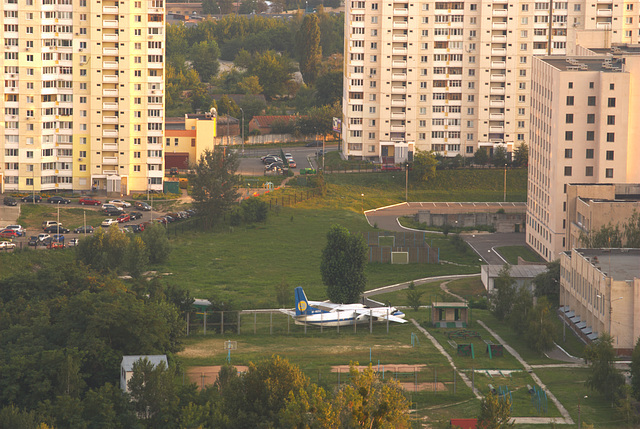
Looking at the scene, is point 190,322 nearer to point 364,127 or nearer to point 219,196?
point 219,196

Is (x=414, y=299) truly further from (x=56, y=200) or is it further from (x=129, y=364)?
(x=56, y=200)

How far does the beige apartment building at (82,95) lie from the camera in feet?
515

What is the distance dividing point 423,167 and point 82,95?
49.2 m

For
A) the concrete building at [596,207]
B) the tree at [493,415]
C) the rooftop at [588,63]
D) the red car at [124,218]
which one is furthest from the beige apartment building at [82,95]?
the tree at [493,415]

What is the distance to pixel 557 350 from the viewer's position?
9400 centimetres

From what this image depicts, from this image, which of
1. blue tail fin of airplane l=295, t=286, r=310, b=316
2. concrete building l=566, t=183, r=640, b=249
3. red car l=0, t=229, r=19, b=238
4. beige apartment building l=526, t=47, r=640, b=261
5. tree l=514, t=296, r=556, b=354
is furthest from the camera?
red car l=0, t=229, r=19, b=238

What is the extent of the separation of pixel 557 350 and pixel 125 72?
279 ft

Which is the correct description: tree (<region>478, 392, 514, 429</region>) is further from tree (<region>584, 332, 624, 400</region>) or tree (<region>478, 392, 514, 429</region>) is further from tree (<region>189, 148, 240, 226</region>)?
tree (<region>189, 148, 240, 226</region>)

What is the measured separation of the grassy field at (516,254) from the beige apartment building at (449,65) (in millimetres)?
40975

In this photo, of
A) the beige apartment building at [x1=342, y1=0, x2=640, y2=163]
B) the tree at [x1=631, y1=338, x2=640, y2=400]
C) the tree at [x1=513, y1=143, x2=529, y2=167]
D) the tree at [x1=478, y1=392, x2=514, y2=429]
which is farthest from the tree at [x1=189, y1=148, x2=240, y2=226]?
the tree at [x1=478, y1=392, x2=514, y2=429]

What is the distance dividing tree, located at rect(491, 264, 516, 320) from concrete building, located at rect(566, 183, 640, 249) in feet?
47.7

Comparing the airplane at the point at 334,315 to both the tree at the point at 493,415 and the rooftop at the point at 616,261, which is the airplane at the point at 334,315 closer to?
the rooftop at the point at 616,261

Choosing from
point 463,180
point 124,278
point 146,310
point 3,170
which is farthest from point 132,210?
point 146,310

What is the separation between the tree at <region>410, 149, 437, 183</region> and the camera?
6732 inches
